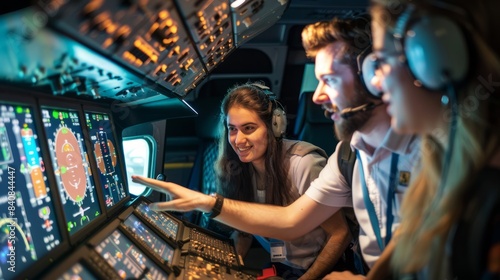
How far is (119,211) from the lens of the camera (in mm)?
1612

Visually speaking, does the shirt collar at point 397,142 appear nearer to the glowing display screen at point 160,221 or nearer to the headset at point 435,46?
the headset at point 435,46

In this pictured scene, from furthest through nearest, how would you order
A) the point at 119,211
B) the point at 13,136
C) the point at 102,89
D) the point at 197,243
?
the point at 197,243 → the point at 119,211 → the point at 102,89 → the point at 13,136

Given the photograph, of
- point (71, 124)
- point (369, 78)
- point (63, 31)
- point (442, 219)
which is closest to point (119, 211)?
point (71, 124)

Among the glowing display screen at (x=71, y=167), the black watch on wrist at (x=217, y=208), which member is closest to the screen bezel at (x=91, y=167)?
the glowing display screen at (x=71, y=167)

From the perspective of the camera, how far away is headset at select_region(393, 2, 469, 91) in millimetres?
744

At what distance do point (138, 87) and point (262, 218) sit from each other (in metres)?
0.82

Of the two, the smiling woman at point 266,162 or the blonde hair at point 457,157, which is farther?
the smiling woman at point 266,162

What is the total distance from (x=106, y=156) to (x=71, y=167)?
395 millimetres

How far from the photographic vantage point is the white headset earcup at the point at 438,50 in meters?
0.74

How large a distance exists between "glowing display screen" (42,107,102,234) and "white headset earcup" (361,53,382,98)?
1.03 meters

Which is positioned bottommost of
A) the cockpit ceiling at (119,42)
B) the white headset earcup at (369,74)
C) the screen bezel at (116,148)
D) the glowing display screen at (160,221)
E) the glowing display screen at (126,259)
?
the glowing display screen at (160,221)

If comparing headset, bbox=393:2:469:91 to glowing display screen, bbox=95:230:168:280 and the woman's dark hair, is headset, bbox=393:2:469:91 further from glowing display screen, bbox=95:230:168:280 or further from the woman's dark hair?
the woman's dark hair

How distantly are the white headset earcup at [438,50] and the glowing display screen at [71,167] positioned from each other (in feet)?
3.51

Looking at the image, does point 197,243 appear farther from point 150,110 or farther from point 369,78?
point 369,78
